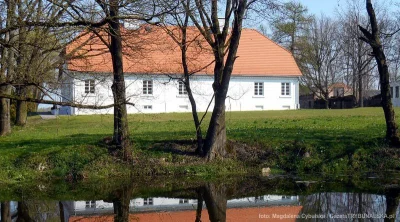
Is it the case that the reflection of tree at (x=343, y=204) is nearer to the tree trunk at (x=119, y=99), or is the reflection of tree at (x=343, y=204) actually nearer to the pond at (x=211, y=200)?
the pond at (x=211, y=200)

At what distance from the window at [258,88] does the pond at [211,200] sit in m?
31.6

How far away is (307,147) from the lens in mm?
17594

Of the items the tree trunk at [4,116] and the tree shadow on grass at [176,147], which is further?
the tree trunk at [4,116]

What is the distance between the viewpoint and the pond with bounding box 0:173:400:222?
1091 centimetres

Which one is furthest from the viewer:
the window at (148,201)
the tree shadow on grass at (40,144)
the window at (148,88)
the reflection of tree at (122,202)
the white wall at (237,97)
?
the white wall at (237,97)

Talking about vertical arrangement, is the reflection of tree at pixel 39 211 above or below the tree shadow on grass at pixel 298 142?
below

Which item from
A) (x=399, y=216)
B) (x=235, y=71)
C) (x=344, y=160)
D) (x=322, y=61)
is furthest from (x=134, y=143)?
(x=322, y=61)

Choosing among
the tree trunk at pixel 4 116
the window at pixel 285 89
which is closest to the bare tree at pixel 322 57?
the window at pixel 285 89

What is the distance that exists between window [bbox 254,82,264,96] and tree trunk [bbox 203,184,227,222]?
33.2 metres

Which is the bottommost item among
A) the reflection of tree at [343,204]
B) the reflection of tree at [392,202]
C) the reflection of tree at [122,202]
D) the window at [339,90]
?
the reflection of tree at [122,202]

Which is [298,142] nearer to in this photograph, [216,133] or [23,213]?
[216,133]

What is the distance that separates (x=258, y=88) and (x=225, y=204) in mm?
35923

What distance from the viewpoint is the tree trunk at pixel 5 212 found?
1116 cm

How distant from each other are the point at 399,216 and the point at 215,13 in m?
8.80
